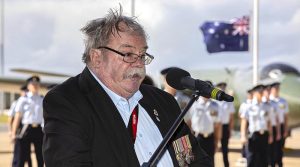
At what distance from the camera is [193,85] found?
2545 millimetres

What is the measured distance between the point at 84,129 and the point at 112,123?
137 mm

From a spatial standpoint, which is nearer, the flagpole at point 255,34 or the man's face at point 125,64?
the man's face at point 125,64

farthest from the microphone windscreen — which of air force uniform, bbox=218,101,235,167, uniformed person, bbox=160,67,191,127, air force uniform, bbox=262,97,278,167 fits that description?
air force uniform, bbox=218,101,235,167

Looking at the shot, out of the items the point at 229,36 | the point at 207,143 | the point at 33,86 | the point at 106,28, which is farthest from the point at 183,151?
the point at 229,36

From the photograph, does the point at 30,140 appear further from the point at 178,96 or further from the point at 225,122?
the point at 225,122

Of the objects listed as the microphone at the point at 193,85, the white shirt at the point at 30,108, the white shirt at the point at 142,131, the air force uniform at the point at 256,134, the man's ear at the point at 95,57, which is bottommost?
the air force uniform at the point at 256,134

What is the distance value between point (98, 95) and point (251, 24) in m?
17.0

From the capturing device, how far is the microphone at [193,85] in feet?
8.11

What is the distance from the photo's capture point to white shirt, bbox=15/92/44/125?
10773mm

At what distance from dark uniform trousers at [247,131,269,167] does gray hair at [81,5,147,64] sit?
8.70 meters

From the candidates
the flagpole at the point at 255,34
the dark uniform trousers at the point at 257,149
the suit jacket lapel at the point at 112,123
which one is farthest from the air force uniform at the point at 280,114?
the suit jacket lapel at the point at 112,123

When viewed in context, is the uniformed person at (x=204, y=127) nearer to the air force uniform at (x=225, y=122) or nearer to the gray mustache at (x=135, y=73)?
the air force uniform at (x=225, y=122)

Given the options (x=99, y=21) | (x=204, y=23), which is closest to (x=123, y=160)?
(x=99, y=21)

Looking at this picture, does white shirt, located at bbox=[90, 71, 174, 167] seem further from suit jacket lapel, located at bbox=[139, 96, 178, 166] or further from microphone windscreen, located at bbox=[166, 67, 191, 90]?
microphone windscreen, located at bbox=[166, 67, 191, 90]
